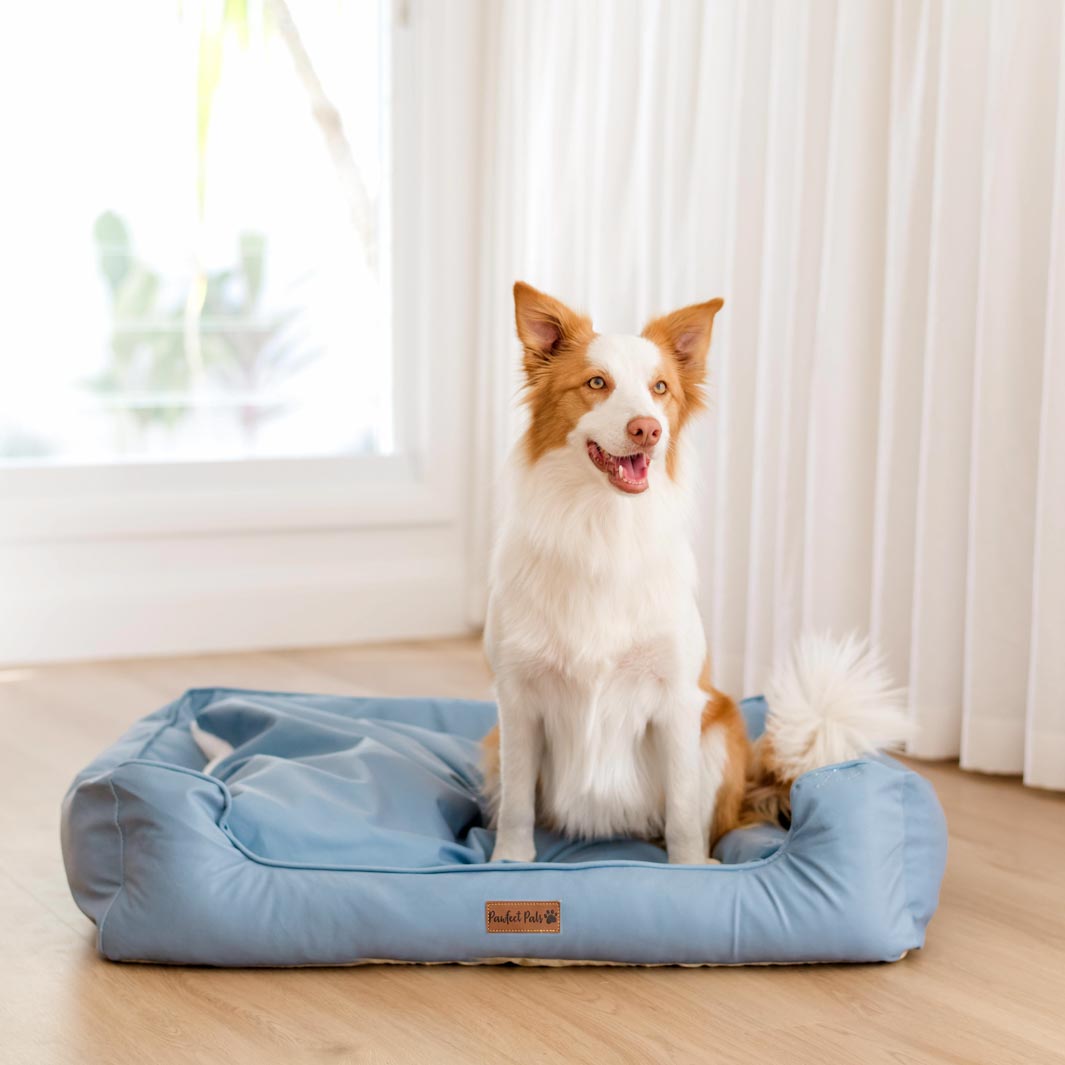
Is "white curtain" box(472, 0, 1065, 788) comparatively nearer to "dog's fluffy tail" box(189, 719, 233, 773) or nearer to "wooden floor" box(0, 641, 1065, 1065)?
"wooden floor" box(0, 641, 1065, 1065)

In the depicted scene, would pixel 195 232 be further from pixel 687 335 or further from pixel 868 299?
pixel 687 335

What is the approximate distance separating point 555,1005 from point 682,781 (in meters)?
0.41

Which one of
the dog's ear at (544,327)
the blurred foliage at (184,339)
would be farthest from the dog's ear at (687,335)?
the blurred foliage at (184,339)

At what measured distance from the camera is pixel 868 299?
9.61ft

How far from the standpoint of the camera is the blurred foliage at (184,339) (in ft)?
12.9

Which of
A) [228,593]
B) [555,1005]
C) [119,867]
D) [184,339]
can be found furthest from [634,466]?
[184,339]

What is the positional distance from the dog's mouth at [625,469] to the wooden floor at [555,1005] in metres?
0.66

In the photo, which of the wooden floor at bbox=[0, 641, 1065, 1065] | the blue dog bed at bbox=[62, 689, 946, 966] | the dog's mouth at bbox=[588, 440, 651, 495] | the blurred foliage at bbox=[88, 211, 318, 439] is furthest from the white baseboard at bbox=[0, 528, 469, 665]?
the dog's mouth at bbox=[588, 440, 651, 495]

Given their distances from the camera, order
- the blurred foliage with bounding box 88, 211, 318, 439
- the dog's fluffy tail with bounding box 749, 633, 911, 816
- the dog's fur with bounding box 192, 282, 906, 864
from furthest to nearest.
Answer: the blurred foliage with bounding box 88, 211, 318, 439 < the dog's fluffy tail with bounding box 749, 633, 911, 816 < the dog's fur with bounding box 192, 282, 906, 864

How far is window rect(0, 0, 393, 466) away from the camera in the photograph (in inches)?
151

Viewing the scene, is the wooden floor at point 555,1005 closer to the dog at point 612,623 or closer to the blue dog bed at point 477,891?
the blue dog bed at point 477,891

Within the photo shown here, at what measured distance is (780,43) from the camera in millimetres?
3014

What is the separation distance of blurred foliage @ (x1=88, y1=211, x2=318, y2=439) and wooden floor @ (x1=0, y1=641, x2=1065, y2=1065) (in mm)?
2019

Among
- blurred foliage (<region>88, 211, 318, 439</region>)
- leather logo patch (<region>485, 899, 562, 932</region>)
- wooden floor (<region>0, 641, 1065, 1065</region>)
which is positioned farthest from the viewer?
blurred foliage (<region>88, 211, 318, 439</region>)
